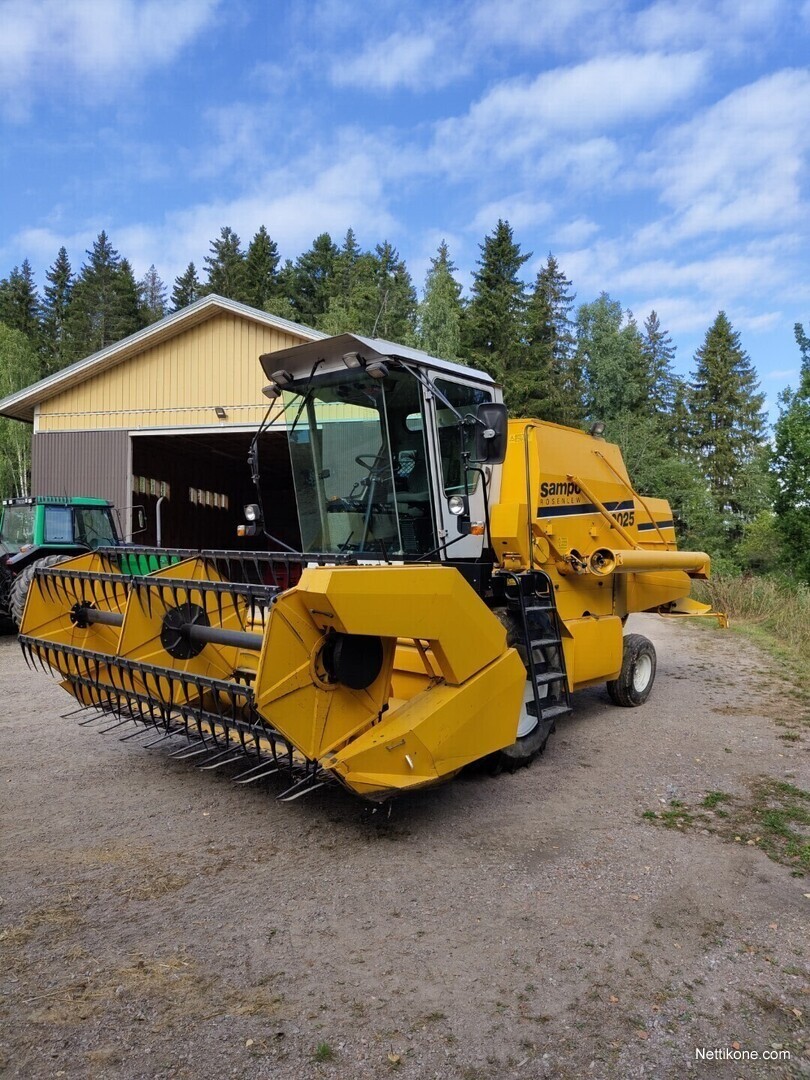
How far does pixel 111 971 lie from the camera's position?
283 cm

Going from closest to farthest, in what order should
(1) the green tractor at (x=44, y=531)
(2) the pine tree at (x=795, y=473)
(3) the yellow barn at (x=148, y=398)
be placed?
(1) the green tractor at (x=44, y=531) → (3) the yellow barn at (x=148, y=398) → (2) the pine tree at (x=795, y=473)

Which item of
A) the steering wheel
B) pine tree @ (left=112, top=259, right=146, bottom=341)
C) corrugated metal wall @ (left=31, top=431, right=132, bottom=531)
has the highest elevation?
pine tree @ (left=112, top=259, right=146, bottom=341)

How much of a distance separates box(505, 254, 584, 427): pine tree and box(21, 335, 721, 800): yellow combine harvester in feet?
78.0

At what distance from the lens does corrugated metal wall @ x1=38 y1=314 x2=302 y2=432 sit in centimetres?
1573

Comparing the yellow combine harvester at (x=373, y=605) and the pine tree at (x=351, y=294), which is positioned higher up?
the pine tree at (x=351, y=294)

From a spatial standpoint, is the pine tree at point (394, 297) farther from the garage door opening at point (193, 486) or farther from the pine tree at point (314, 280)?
the garage door opening at point (193, 486)

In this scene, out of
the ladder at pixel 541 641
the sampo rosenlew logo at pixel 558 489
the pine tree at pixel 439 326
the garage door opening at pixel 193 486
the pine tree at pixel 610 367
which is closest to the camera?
the ladder at pixel 541 641

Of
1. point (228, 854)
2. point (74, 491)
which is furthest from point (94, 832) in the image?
point (74, 491)

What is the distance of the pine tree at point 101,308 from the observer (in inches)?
1822

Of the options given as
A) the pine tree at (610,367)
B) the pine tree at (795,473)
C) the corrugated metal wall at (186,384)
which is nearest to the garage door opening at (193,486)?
the corrugated metal wall at (186,384)

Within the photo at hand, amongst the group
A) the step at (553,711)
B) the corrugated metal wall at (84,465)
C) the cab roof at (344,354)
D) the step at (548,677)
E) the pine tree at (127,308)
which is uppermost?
the pine tree at (127,308)

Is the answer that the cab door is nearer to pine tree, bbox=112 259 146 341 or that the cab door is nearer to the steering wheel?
the steering wheel

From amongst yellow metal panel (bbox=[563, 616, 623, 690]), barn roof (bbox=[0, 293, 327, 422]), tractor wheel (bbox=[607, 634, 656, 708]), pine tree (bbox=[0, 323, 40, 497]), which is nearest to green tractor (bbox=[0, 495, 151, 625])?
barn roof (bbox=[0, 293, 327, 422])

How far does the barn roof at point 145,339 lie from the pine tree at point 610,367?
88.6 ft
